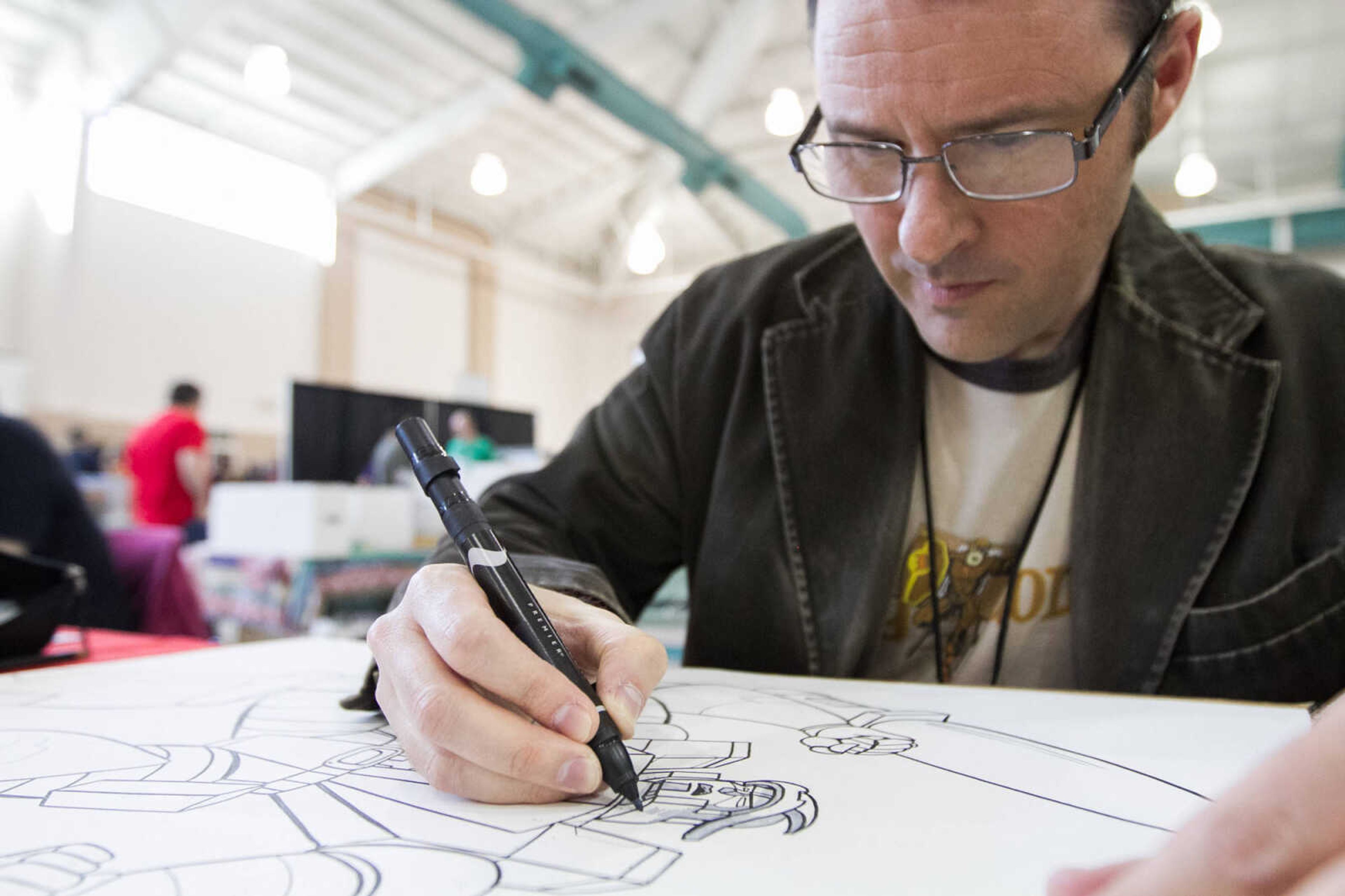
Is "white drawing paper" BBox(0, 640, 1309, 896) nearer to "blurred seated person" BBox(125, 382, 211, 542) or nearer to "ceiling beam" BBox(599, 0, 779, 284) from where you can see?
"blurred seated person" BBox(125, 382, 211, 542)

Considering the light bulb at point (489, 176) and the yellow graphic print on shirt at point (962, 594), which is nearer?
the yellow graphic print on shirt at point (962, 594)

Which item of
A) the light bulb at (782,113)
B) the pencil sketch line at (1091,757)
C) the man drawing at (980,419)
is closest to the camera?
the pencil sketch line at (1091,757)

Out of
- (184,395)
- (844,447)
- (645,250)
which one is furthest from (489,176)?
(844,447)

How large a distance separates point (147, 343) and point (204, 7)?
241cm

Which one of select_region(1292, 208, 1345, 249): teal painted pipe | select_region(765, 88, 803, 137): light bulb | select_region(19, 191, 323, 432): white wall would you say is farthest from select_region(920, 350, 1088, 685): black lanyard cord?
select_region(1292, 208, 1345, 249): teal painted pipe

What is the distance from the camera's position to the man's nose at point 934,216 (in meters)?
0.76

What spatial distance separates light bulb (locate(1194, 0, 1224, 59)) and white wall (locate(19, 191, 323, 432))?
6543 millimetres

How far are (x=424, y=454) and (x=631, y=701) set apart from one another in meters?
0.23

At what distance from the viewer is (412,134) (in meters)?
7.05

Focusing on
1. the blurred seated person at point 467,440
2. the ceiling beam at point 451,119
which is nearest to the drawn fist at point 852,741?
the blurred seated person at point 467,440

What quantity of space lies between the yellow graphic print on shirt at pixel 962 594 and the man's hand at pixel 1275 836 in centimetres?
67

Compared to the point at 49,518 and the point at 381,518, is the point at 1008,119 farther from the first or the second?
the point at 381,518

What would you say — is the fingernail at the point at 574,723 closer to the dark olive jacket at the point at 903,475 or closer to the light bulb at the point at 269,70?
the dark olive jacket at the point at 903,475

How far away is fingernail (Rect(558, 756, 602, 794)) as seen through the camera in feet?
1.54
